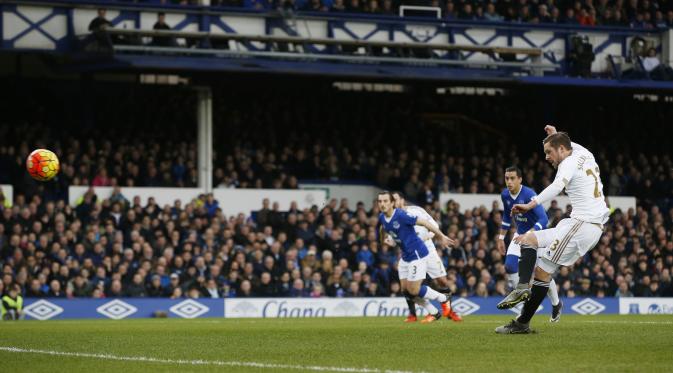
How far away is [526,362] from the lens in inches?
417

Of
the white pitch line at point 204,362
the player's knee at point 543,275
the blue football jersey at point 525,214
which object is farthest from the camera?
the blue football jersey at point 525,214

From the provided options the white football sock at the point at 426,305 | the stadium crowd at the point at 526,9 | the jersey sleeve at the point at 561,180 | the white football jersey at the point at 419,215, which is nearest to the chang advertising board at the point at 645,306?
the stadium crowd at the point at 526,9

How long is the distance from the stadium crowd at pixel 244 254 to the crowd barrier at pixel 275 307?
1.17ft

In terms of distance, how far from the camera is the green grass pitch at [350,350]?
1053cm

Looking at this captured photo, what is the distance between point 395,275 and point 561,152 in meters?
16.0

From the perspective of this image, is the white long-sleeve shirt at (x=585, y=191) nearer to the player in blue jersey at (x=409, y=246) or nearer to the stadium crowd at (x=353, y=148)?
the player in blue jersey at (x=409, y=246)

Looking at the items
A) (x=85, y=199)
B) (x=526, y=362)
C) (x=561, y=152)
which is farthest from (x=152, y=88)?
(x=526, y=362)

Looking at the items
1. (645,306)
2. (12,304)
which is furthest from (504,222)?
(645,306)

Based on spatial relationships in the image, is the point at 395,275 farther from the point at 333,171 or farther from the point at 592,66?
the point at 592,66

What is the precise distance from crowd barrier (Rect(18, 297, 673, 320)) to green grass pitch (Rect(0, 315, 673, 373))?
929cm

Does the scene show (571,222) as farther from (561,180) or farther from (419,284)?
(419,284)

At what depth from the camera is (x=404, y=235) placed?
62.3 feet

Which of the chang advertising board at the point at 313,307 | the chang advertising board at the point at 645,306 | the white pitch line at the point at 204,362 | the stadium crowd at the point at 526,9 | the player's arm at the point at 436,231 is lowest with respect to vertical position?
the chang advertising board at the point at 645,306

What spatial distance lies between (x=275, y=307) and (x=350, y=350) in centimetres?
1506
